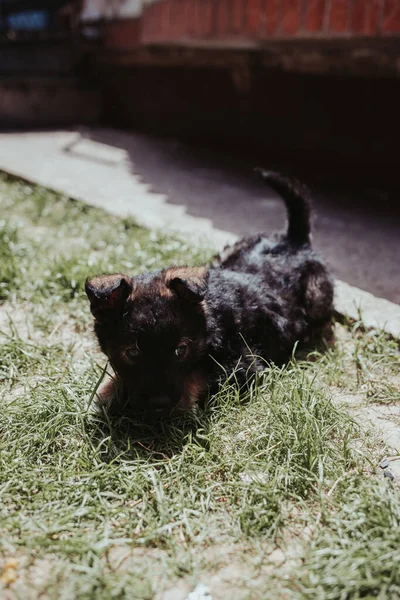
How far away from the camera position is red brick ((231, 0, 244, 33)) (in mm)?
6250

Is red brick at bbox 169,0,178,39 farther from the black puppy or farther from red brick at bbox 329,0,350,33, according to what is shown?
the black puppy

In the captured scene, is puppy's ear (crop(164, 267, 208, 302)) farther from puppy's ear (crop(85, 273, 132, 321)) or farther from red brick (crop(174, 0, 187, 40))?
red brick (crop(174, 0, 187, 40))

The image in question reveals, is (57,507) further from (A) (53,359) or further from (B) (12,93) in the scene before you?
(B) (12,93)

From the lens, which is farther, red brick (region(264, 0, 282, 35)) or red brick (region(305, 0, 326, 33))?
red brick (region(264, 0, 282, 35))

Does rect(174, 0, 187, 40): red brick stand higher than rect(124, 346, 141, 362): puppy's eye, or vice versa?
rect(174, 0, 187, 40): red brick

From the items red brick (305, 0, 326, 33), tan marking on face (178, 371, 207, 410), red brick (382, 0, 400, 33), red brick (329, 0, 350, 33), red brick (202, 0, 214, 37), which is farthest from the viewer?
red brick (202, 0, 214, 37)

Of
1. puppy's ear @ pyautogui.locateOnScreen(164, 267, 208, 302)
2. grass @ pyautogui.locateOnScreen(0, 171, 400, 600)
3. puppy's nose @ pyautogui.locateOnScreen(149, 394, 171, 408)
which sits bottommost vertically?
grass @ pyautogui.locateOnScreen(0, 171, 400, 600)

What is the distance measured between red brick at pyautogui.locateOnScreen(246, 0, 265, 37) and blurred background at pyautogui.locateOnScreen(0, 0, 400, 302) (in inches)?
0.6

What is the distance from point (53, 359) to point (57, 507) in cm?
122

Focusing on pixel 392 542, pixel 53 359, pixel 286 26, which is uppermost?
pixel 286 26

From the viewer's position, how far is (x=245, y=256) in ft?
12.1

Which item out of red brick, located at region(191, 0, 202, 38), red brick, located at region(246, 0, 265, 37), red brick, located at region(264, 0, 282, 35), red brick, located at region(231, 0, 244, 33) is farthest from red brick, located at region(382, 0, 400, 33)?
red brick, located at region(191, 0, 202, 38)

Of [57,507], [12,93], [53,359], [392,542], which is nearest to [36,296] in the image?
[53,359]

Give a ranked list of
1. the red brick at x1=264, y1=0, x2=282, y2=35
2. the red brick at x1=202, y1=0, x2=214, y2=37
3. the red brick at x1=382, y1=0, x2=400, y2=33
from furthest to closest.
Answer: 1. the red brick at x1=202, y1=0, x2=214, y2=37
2. the red brick at x1=264, y1=0, x2=282, y2=35
3. the red brick at x1=382, y1=0, x2=400, y2=33
